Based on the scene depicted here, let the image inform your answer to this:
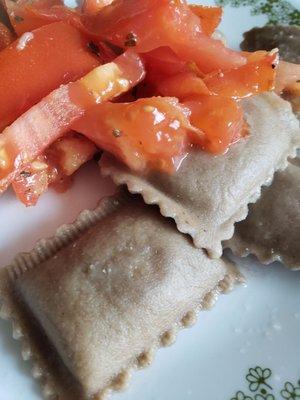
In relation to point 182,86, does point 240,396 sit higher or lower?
lower

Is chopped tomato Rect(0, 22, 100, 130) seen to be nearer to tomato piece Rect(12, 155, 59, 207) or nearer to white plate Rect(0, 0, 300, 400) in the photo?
tomato piece Rect(12, 155, 59, 207)

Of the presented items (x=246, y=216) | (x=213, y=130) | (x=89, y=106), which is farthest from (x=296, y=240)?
(x=89, y=106)

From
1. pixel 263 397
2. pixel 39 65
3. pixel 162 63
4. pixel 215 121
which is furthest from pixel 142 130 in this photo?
pixel 263 397

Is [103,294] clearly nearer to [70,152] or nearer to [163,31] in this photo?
[70,152]

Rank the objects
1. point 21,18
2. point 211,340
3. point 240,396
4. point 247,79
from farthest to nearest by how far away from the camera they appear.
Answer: point 21,18, point 247,79, point 211,340, point 240,396

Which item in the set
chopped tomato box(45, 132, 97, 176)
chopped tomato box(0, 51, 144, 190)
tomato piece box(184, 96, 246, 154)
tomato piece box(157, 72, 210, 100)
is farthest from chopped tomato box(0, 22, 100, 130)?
tomato piece box(184, 96, 246, 154)

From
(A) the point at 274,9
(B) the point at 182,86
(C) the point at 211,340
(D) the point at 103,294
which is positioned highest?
(B) the point at 182,86
